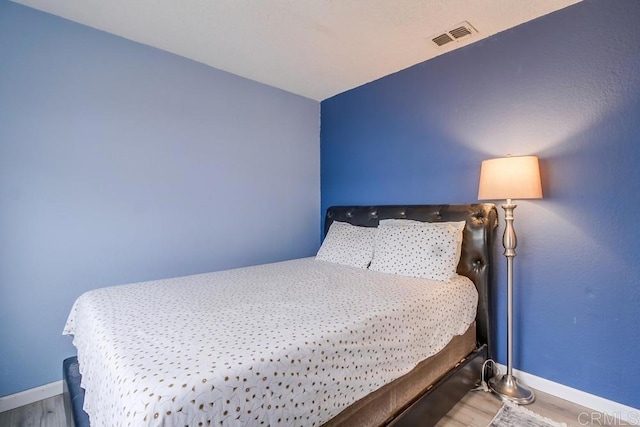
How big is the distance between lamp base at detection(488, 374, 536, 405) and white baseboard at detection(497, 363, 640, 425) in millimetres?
74

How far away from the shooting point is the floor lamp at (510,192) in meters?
1.65

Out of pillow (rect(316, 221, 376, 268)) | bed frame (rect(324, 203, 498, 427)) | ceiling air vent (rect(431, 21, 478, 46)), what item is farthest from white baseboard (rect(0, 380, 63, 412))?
ceiling air vent (rect(431, 21, 478, 46))

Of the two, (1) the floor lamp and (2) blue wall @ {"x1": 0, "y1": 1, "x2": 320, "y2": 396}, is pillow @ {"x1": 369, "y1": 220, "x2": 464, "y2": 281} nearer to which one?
(1) the floor lamp

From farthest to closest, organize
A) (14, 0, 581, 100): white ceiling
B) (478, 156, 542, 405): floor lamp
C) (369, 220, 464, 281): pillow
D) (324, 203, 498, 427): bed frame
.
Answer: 1. (369, 220, 464, 281): pillow
2. (14, 0, 581, 100): white ceiling
3. (478, 156, 542, 405): floor lamp
4. (324, 203, 498, 427): bed frame

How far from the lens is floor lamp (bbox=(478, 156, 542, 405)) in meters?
1.65

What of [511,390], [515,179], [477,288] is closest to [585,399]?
[511,390]

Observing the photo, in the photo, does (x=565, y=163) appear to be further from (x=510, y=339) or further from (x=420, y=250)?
(x=510, y=339)

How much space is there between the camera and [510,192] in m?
1.67

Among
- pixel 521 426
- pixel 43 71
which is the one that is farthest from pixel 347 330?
pixel 43 71

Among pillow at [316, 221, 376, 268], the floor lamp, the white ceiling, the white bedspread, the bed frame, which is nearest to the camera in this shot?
the white bedspread

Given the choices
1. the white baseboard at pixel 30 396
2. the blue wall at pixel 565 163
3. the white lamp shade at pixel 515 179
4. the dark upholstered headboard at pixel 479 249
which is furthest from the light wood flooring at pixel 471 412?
the white lamp shade at pixel 515 179

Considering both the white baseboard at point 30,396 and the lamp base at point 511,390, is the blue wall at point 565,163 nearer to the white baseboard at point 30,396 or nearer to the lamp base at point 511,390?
the lamp base at point 511,390

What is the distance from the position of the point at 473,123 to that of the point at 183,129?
2252 mm

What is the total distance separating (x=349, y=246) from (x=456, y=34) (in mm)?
1707
